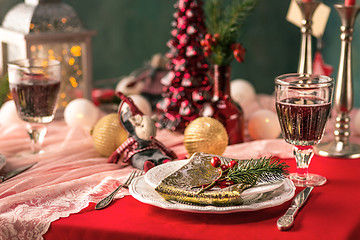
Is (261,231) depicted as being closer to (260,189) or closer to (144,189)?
(260,189)

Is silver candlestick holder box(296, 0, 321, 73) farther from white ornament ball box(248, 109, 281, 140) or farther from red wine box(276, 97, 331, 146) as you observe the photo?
red wine box(276, 97, 331, 146)

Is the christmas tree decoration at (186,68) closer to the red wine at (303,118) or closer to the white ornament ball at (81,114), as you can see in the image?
the white ornament ball at (81,114)

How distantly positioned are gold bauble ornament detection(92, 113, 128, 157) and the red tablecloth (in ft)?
1.18

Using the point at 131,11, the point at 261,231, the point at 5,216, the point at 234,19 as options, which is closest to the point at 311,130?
the point at 261,231

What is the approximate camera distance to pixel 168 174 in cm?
108

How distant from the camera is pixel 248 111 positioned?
6.32 ft

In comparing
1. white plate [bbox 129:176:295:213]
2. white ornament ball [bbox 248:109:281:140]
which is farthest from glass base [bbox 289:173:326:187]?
white ornament ball [bbox 248:109:281:140]

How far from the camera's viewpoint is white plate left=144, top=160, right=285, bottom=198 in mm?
963

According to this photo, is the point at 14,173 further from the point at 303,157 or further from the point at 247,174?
the point at 303,157

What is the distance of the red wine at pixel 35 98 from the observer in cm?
139

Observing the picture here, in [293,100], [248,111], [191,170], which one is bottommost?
[248,111]

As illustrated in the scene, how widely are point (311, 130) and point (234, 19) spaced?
455 mm

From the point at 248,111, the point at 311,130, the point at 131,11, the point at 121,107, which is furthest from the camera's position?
the point at 131,11

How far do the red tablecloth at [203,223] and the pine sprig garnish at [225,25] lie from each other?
54 centimetres
